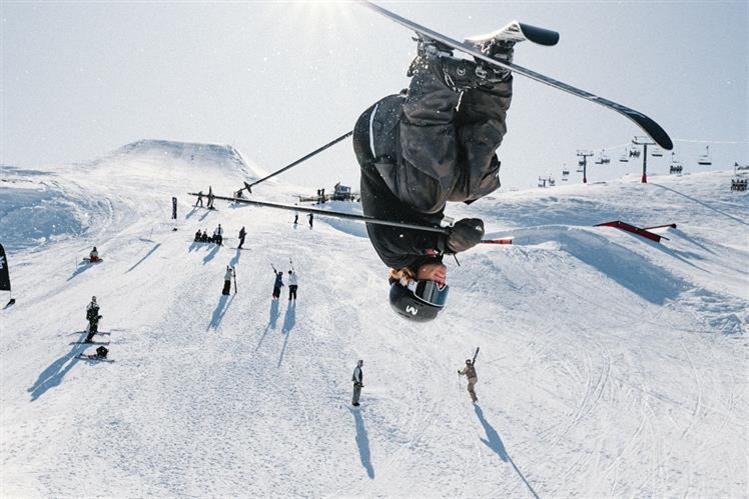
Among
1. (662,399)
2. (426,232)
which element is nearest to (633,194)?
(662,399)

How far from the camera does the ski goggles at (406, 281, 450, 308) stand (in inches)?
163

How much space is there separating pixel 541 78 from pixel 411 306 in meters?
1.76

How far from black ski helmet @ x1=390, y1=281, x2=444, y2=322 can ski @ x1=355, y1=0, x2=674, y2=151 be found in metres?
1.67

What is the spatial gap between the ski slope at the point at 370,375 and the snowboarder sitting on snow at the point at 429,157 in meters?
11.7

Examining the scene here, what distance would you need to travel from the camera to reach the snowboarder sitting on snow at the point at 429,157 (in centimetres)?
308

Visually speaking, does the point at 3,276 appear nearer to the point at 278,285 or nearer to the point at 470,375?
the point at 470,375

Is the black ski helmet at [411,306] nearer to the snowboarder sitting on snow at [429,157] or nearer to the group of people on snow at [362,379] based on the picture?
the snowboarder sitting on snow at [429,157]

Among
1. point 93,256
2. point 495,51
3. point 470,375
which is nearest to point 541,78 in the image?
point 495,51

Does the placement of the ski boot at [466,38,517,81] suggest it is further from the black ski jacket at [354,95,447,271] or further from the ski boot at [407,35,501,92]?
the black ski jacket at [354,95,447,271]

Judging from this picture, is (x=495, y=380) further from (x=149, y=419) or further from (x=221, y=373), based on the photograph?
(x=149, y=419)

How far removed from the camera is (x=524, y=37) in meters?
2.90

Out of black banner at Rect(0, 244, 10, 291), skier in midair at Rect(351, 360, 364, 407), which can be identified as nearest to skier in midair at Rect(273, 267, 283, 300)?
skier in midair at Rect(351, 360, 364, 407)

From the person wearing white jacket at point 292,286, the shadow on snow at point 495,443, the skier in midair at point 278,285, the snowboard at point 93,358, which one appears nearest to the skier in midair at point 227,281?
the skier in midair at point 278,285

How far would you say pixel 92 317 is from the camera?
2141 cm
